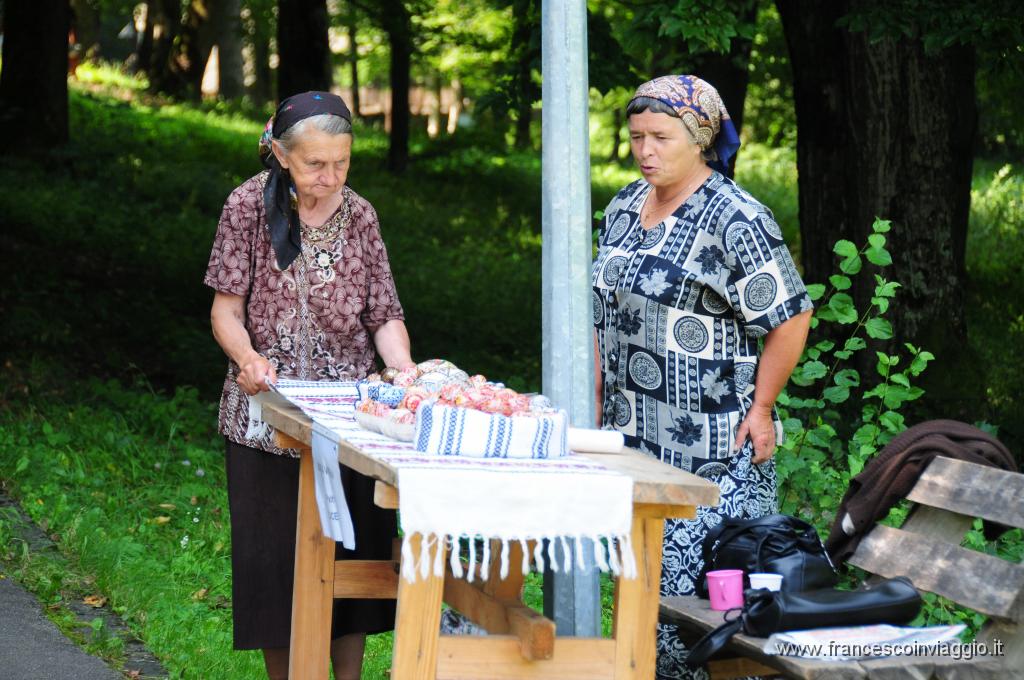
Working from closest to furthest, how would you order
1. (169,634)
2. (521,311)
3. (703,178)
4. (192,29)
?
(703,178) → (169,634) → (521,311) → (192,29)

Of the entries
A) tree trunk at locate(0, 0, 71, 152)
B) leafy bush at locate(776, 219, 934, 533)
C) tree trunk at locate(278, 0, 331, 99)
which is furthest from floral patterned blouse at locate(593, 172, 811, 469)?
tree trunk at locate(278, 0, 331, 99)

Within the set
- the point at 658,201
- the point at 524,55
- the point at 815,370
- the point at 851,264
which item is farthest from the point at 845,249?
the point at 524,55

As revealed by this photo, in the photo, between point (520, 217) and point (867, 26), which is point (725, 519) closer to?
point (867, 26)

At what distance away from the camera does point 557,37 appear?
3730 mm

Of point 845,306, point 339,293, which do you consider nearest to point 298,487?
point 339,293

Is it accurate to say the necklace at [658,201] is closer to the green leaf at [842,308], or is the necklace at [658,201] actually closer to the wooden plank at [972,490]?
the wooden plank at [972,490]

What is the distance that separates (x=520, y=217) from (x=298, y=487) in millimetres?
16282

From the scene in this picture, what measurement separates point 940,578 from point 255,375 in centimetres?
207

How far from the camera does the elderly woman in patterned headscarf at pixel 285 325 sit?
4184mm

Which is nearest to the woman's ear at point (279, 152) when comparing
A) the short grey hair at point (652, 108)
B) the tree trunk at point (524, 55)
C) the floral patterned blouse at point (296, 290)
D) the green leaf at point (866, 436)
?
→ the floral patterned blouse at point (296, 290)

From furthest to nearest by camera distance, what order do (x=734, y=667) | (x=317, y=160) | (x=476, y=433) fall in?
1. (x=317, y=160)
2. (x=734, y=667)
3. (x=476, y=433)

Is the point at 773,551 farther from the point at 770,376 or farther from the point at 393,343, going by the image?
the point at 393,343

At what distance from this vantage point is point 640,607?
126 inches

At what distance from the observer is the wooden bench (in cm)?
319
